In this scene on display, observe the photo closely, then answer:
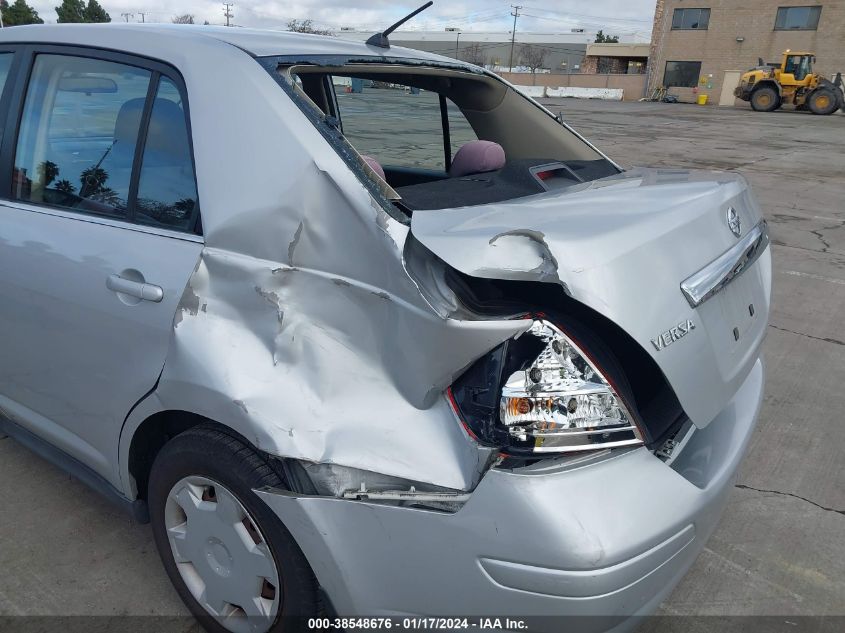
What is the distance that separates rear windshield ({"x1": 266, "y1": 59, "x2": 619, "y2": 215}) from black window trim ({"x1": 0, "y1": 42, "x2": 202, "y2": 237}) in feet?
1.20

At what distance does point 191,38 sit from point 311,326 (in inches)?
39.7

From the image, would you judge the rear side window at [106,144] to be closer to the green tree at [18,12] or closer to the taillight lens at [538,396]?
the taillight lens at [538,396]

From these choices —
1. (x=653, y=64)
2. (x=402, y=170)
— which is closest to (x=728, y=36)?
(x=653, y=64)

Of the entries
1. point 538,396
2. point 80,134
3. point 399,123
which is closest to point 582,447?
point 538,396

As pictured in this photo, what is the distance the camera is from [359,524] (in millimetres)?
1508

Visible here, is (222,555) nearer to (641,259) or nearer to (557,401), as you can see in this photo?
(557,401)

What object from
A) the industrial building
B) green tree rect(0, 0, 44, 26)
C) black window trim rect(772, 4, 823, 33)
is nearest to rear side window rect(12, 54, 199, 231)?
black window trim rect(772, 4, 823, 33)

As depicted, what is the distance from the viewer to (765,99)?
3544 cm

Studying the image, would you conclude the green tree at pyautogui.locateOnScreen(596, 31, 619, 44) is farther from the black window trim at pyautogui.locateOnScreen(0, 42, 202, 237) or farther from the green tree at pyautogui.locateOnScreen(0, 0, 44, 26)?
the black window trim at pyautogui.locateOnScreen(0, 42, 202, 237)

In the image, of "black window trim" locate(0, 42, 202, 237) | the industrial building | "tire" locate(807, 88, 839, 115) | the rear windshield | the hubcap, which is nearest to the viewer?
the hubcap

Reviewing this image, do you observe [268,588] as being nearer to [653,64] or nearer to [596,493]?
[596,493]

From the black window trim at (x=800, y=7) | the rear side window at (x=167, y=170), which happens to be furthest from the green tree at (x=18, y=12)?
the rear side window at (x=167, y=170)

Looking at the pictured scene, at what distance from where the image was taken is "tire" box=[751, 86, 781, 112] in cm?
3503

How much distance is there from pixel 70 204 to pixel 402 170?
188cm
